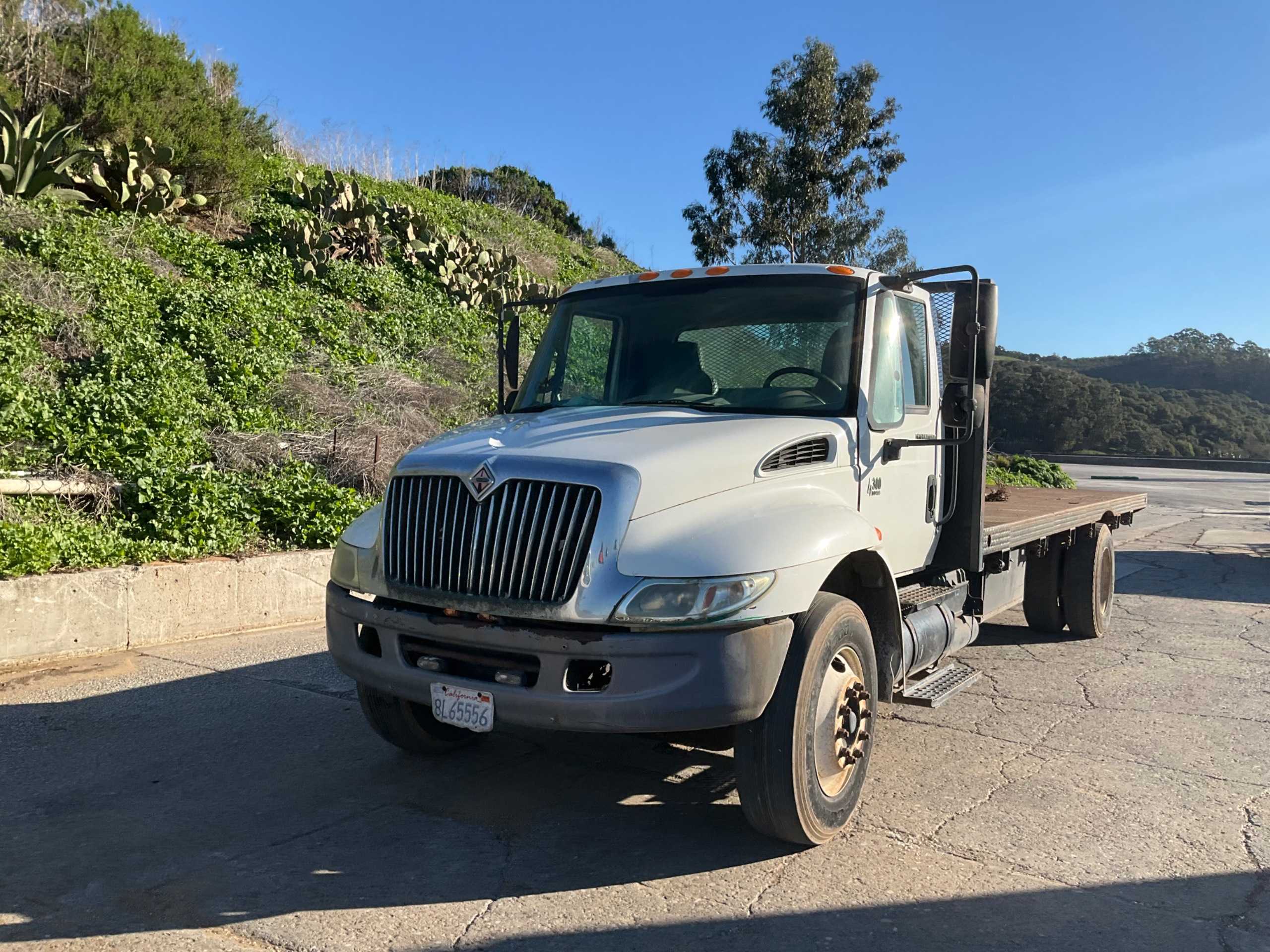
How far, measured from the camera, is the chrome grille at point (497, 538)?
3.83 meters

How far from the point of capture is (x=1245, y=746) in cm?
559

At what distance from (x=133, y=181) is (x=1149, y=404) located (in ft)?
209

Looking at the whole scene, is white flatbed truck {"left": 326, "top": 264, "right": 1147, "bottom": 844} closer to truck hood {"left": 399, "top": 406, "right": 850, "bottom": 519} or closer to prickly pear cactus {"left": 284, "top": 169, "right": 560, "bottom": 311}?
truck hood {"left": 399, "top": 406, "right": 850, "bottom": 519}

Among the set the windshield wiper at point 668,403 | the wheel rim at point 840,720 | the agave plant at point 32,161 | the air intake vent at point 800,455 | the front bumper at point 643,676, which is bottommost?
the wheel rim at point 840,720

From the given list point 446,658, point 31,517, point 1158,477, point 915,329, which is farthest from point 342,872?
point 1158,477

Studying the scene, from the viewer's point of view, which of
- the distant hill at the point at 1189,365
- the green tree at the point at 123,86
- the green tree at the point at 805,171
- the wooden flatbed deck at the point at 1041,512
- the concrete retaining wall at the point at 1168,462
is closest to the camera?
the wooden flatbed deck at the point at 1041,512

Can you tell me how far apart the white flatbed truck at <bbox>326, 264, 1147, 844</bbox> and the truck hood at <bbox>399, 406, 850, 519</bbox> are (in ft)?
0.04

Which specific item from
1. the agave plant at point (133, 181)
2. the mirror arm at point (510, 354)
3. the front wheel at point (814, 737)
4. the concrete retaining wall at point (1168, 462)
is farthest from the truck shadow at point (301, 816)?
the concrete retaining wall at point (1168, 462)

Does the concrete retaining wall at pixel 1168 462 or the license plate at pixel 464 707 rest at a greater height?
the concrete retaining wall at pixel 1168 462

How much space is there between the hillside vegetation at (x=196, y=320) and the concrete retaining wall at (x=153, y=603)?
0.77 ft

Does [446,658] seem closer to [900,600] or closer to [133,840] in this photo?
[133,840]

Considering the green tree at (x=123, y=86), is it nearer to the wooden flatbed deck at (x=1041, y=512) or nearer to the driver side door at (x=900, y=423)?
the wooden flatbed deck at (x=1041, y=512)

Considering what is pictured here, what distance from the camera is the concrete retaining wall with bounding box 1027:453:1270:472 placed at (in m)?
→ 49.2

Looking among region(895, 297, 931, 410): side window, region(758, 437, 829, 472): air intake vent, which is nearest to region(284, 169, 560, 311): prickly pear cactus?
region(895, 297, 931, 410): side window
